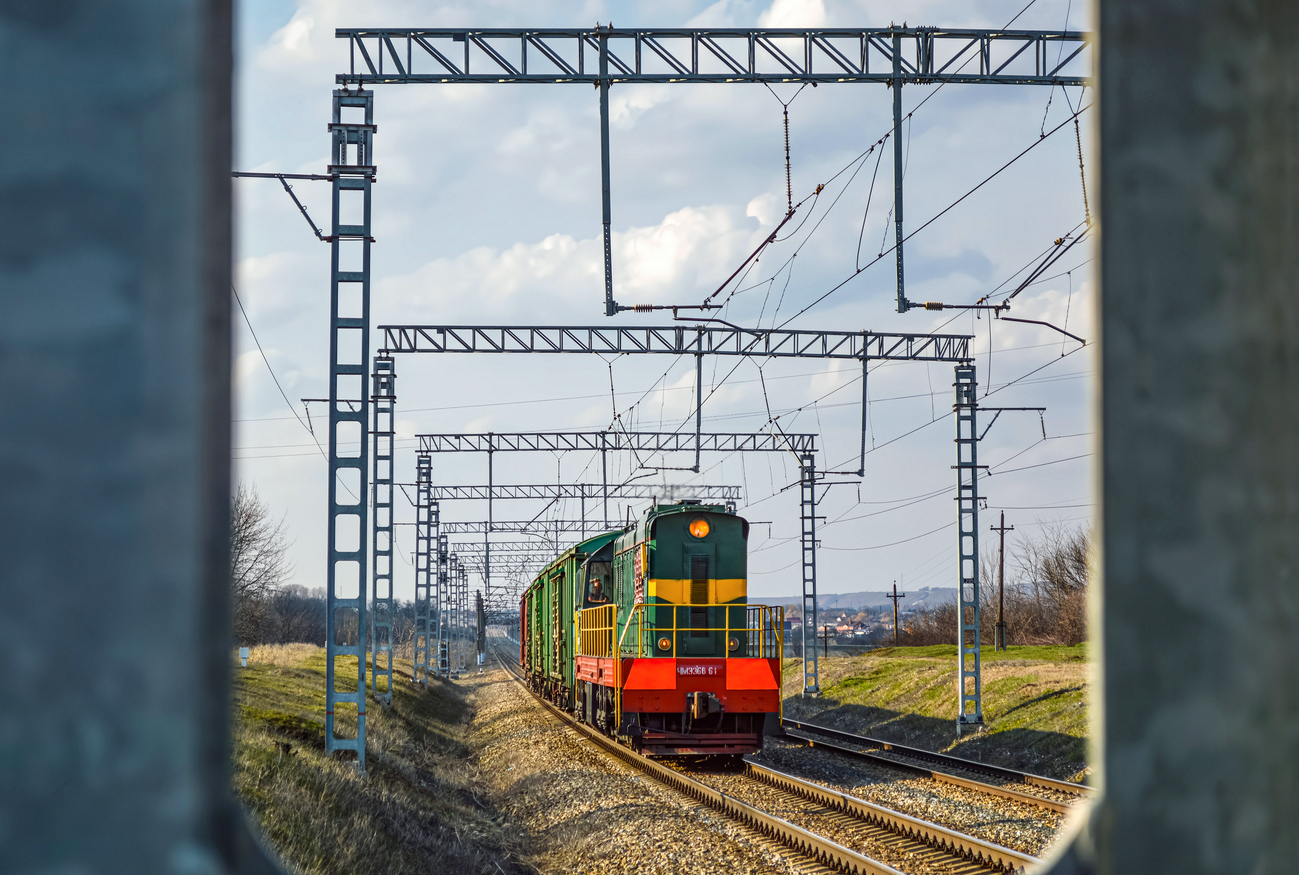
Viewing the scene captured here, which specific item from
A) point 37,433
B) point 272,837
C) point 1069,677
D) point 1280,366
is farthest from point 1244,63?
point 1069,677

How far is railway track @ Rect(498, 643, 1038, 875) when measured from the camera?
10766 mm

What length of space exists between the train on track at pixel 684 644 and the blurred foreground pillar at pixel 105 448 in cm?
1699

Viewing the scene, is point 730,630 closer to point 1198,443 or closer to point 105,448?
point 1198,443

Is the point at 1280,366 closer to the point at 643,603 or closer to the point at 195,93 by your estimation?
the point at 195,93

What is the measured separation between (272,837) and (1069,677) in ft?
67.9

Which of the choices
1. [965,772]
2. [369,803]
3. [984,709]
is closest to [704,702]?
[965,772]

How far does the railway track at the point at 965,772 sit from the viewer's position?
14.7 m

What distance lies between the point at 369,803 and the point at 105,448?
1237 cm

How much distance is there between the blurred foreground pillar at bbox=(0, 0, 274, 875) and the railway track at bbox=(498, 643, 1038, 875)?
9996mm

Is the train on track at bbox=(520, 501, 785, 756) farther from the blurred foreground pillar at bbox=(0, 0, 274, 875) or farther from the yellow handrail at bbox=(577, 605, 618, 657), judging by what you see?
the blurred foreground pillar at bbox=(0, 0, 274, 875)

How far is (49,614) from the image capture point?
1.23 metres

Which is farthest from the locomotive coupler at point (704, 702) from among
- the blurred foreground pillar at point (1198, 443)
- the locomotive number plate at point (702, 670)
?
the blurred foreground pillar at point (1198, 443)

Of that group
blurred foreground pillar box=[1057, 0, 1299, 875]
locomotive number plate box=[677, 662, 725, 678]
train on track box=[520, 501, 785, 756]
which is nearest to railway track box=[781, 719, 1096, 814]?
train on track box=[520, 501, 785, 756]

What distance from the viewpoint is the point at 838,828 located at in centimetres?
1302
